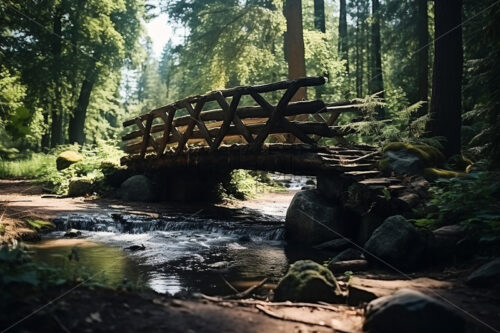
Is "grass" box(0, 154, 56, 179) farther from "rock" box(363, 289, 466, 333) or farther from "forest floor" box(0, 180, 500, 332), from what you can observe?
"rock" box(363, 289, 466, 333)

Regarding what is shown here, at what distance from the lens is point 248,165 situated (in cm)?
1037

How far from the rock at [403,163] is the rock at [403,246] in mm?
2525

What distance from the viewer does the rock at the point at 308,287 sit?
4.24 meters

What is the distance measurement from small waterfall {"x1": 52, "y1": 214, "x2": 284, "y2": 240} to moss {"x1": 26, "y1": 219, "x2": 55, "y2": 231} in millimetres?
254

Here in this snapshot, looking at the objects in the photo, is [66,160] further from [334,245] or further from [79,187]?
[334,245]

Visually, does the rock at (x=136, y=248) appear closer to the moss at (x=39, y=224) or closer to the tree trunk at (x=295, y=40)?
the moss at (x=39, y=224)

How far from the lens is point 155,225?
9406 millimetres

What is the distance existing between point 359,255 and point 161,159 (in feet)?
28.3

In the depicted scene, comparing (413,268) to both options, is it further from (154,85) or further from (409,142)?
(154,85)

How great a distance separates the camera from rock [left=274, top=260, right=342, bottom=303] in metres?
4.24

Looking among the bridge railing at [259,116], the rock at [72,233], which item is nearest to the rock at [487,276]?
the bridge railing at [259,116]

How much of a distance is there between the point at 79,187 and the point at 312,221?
359 inches

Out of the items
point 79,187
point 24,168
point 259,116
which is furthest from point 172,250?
point 24,168

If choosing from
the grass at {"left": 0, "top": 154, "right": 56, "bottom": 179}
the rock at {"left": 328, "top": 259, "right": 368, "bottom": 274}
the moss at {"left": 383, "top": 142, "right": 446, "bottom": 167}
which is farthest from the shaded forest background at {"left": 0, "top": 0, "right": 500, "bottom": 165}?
the rock at {"left": 328, "top": 259, "right": 368, "bottom": 274}
